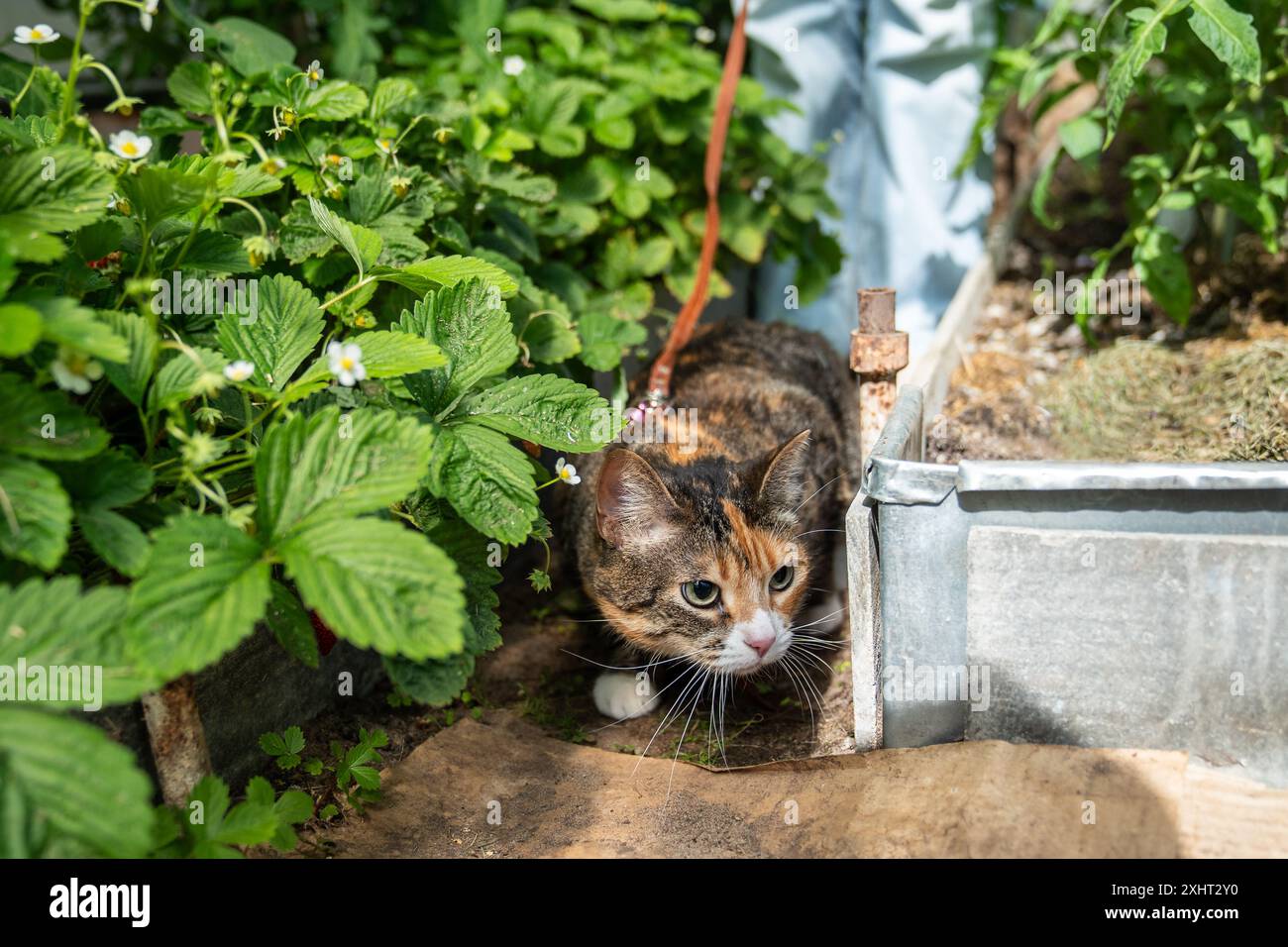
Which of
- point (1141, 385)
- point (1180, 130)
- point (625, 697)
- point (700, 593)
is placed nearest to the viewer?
point (700, 593)

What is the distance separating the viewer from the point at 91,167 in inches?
71.1

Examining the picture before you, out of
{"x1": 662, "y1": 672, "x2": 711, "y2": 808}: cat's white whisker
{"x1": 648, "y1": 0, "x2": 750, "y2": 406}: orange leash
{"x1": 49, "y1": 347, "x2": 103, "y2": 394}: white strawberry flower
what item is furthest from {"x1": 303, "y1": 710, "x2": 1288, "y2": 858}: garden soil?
{"x1": 648, "y1": 0, "x2": 750, "y2": 406}: orange leash

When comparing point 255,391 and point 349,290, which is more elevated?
point 349,290

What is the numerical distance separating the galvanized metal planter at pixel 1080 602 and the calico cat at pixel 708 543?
0.32 m

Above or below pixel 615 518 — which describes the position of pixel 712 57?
above

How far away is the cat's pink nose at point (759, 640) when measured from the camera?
2.55 meters

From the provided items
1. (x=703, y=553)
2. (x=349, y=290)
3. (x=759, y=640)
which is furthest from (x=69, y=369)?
(x=759, y=640)

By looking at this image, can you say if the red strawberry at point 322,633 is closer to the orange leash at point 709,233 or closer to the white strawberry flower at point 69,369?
the white strawberry flower at point 69,369

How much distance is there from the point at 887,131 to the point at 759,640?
290cm

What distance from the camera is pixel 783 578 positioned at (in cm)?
284

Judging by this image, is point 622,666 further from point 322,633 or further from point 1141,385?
point 1141,385

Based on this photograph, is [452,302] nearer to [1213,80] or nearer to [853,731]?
[853,731]
